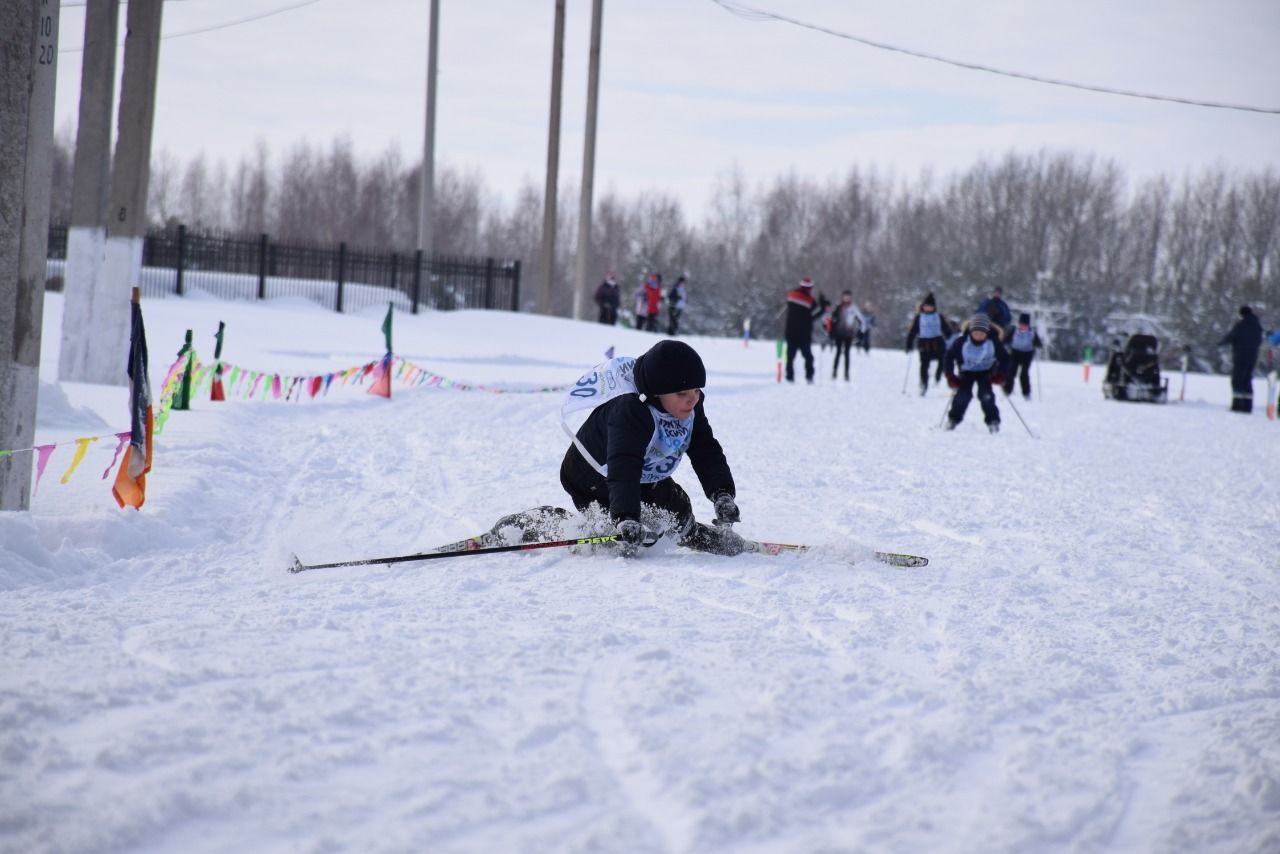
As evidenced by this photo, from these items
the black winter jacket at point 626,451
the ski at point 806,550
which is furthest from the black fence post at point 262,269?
the ski at point 806,550

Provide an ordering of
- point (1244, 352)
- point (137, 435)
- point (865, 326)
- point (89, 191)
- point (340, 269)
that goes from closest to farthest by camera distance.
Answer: point (137, 435), point (89, 191), point (1244, 352), point (340, 269), point (865, 326)

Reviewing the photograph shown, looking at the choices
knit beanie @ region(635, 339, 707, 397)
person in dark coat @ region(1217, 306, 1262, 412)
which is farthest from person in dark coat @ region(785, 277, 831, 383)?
knit beanie @ region(635, 339, 707, 397)

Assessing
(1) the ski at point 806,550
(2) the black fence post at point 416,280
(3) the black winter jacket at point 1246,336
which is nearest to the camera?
(1) the ski at point 806,550

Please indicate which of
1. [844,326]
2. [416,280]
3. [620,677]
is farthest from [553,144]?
[620,677]

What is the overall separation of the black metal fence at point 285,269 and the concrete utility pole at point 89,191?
15.0 meters

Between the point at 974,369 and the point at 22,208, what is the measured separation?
11.6 meters

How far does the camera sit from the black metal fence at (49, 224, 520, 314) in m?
28.2

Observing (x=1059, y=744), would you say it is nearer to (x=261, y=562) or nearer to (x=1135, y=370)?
(x=261, y=562)

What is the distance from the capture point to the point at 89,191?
12.2 meters

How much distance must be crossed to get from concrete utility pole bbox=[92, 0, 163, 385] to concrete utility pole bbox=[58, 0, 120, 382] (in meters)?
0.08

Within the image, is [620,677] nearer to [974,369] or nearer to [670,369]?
[670,369]

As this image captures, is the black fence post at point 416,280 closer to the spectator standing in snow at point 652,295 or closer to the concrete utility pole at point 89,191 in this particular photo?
the spectator standing in snow at point 652,295

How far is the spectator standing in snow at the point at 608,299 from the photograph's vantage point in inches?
1309

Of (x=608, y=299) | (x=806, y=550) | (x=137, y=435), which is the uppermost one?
(x=608, y=299)
